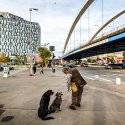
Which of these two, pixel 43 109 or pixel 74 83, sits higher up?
pixel 74 83

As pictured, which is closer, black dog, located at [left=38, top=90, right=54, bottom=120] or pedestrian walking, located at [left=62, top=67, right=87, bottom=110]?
black dog, located at [left=38, top=90, right=54, bottom=120]

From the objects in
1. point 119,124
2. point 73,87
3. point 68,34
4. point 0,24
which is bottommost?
point 119,124

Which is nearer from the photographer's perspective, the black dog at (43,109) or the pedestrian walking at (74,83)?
the black dog at (43,109)

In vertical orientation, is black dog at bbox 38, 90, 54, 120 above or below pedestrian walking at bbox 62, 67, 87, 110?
below

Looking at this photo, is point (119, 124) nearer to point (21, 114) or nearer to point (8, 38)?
point (21, 114)

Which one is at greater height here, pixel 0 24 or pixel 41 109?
pixel 0 24

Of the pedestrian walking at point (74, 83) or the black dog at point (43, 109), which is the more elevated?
the pedestrian walking at point (74, 83)

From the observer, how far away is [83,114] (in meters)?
8.70

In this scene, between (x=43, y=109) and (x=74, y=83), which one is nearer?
(x=43, y=109)

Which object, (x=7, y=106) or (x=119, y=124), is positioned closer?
(x=119, y=124)

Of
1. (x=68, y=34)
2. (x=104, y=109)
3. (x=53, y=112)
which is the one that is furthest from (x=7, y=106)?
(x=68, y=34)

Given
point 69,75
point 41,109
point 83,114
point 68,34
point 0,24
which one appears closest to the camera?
point 41,109

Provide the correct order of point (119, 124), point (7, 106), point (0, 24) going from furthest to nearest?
1. point (0, 24)
2. point (7, 106)
3. point (119, 124)

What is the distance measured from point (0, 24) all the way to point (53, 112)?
642 ft
